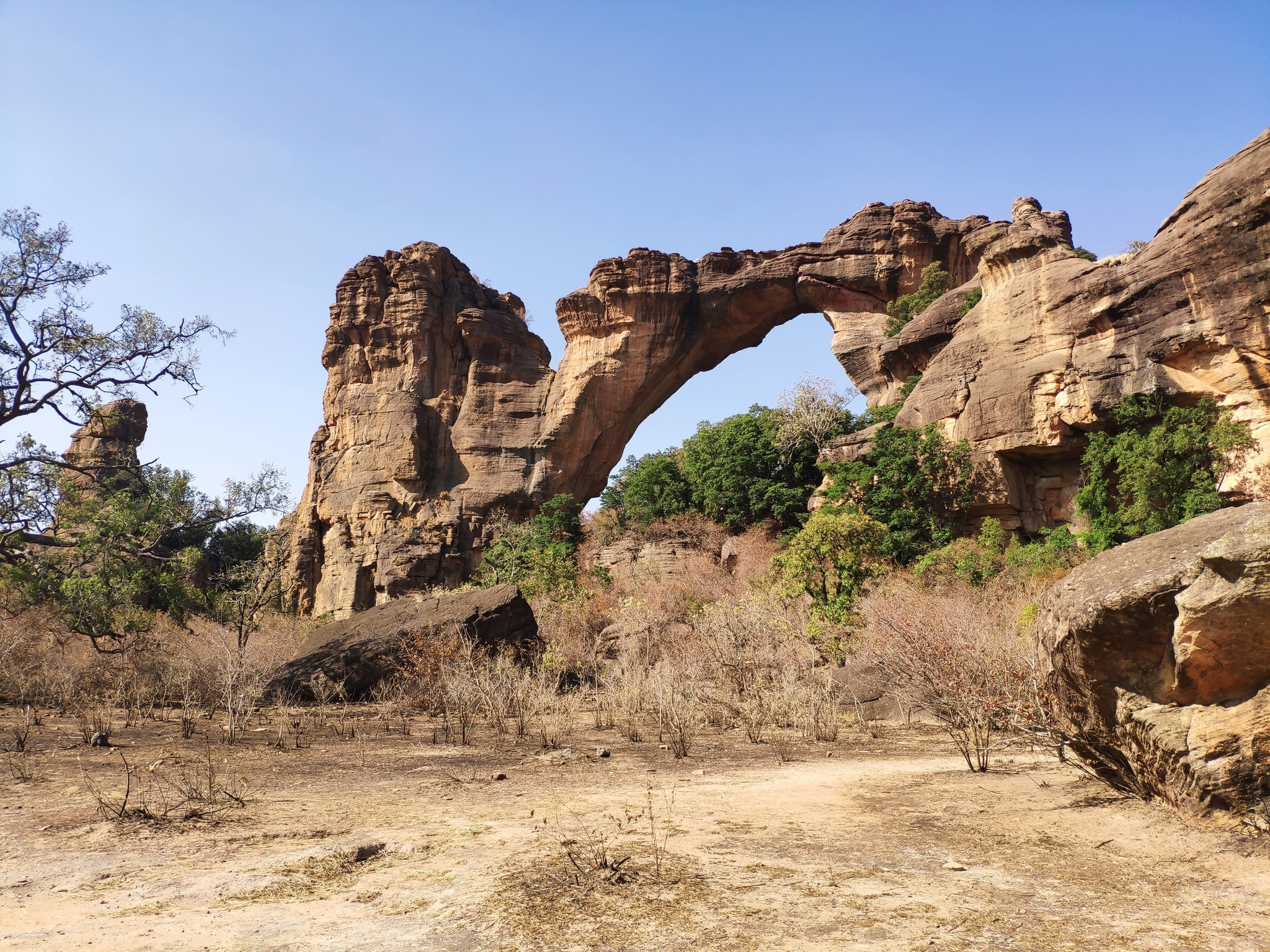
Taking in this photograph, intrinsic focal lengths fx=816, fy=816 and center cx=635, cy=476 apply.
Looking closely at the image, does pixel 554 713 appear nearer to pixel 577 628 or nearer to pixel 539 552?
pixel 577 628

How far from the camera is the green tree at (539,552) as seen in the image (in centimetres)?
2398

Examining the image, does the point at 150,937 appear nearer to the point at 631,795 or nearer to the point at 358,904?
the point at 358,904

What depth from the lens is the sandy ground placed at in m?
3.27

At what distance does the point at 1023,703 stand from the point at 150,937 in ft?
18.8

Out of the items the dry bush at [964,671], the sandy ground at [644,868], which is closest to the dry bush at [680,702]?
the sandy ground at [644,868]

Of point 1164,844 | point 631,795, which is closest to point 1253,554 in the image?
point 1164,844

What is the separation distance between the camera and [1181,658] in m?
4.20

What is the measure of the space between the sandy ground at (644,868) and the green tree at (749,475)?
19.9 metres

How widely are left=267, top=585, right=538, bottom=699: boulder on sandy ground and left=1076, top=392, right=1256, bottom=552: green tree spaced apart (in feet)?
39.0

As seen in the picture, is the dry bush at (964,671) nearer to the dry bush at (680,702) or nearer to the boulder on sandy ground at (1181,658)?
the boulder on sandy ground at (1181,658)

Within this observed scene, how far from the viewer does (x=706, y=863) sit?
4176 mm

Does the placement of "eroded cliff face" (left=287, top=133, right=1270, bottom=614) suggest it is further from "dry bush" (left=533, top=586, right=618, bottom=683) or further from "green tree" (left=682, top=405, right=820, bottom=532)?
"dry bush" (left=533, top=586, right=618, bottom=683)

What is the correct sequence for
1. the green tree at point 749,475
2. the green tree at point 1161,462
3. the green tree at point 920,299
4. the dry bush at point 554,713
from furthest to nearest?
the green tree at point 920,299
the green tree at point 749,475
the green tree at point 1161,462
the dry bush at point 554,713

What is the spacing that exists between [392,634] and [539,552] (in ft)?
40.5
